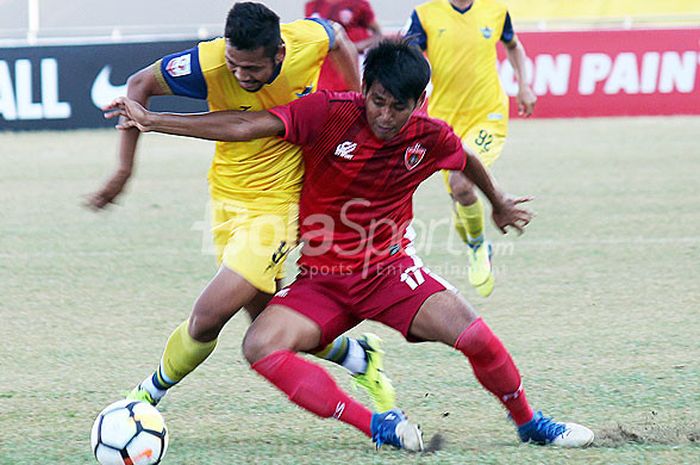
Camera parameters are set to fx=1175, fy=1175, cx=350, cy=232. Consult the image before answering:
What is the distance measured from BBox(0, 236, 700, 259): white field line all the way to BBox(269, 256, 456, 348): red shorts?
165 inches

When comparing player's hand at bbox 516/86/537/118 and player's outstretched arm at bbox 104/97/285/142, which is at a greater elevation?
player's outstretched arm at bbox 104/97/285/142

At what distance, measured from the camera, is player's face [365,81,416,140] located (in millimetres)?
4121

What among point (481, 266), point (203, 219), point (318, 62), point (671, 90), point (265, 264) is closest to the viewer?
point (265, 264)

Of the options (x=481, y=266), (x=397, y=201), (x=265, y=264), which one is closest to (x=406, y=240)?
(x=397, y=201)

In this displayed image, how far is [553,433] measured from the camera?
4.23 metres

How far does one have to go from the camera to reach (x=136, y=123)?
13.4 ft

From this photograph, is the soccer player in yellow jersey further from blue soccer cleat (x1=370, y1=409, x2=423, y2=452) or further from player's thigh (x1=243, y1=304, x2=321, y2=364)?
blue soccer cleat (x1=370, y1=409, x2=423, y2=452)

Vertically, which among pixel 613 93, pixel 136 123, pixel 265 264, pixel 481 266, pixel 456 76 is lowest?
pixel 613 93

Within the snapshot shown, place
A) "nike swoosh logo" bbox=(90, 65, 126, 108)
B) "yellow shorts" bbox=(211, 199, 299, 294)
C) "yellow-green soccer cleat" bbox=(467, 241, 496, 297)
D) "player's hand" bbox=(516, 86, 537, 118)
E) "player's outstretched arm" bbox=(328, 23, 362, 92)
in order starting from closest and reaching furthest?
1. "yellow shorts" bbox=(211, 199, 299, 294)
2. "player's outstretched arm" bbox=(328, 23, 362, 92)
3. "yellow-green soccer cleat" bbox=(467, 241, 496, 297)
4. "player's hand" bbox=(516, 86, 537, 118)
5. "nike swoosh logo" bbox=(90, 65, 126, 108)

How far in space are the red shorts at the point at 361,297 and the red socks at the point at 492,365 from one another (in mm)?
225

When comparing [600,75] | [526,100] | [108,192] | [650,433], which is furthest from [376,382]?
[600,75]

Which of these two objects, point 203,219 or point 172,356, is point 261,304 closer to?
point 172,356

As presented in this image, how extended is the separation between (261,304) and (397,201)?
2.43ft

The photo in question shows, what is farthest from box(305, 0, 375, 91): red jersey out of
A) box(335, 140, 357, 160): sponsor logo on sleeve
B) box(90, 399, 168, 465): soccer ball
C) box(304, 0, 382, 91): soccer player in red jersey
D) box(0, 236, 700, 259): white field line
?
box(90, 399, 168, 465): soccer ball
